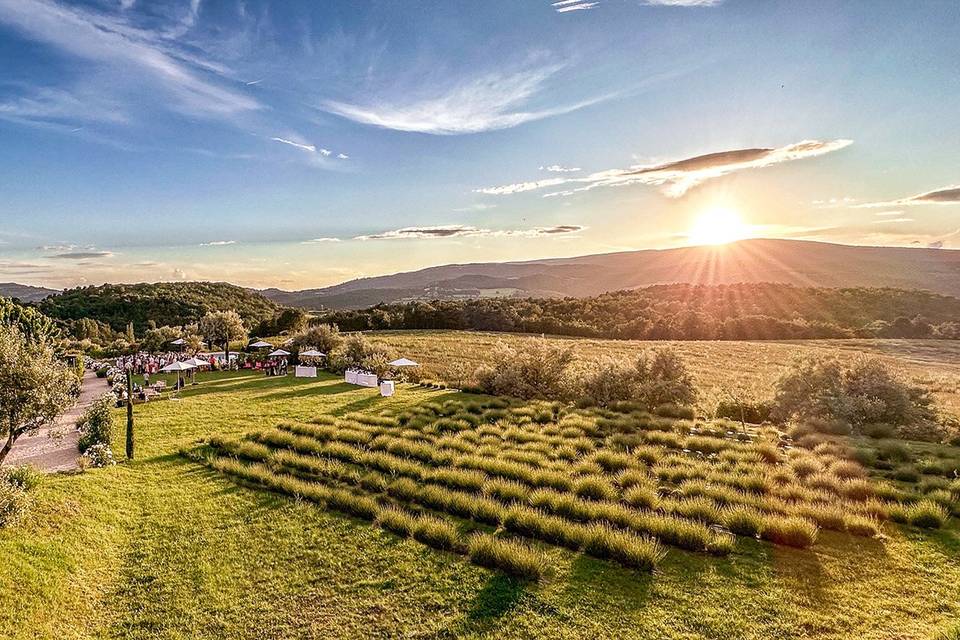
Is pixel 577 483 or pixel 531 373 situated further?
pixel 531 373

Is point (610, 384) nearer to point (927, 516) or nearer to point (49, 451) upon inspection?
point (927, 516)

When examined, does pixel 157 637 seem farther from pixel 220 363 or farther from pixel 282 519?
pixel 220 363

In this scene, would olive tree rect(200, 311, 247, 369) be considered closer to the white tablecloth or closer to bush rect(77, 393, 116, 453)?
the white tablecloth

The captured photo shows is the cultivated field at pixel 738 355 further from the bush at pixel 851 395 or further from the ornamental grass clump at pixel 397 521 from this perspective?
the ornamental grass clump at pixel 397 521

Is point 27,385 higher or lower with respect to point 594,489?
higher

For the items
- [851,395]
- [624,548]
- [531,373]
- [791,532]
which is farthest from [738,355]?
[624,548]

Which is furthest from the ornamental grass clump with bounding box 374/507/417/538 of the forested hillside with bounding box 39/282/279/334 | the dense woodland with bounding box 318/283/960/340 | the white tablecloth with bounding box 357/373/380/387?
the forested hillside with bounding box 39/282/279/334
